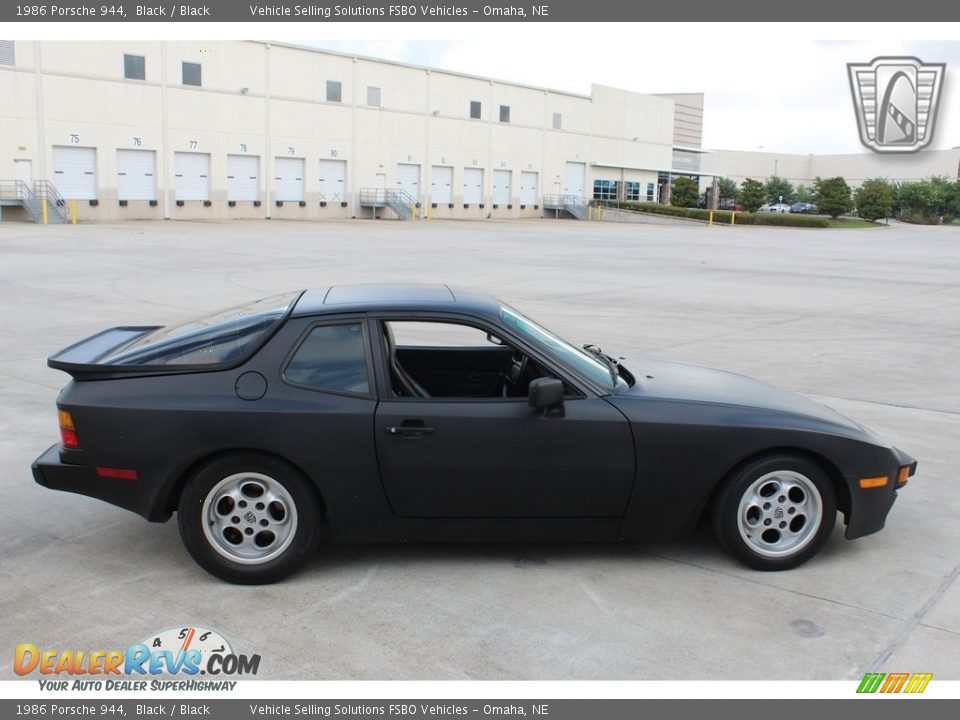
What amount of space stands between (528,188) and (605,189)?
922 cm

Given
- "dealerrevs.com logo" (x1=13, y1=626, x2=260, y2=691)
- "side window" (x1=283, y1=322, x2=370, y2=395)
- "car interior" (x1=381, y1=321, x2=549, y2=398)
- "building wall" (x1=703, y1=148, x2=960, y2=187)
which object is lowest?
"dealerrevs.com logo" (x1=13, y1=626, x2=260, y2=691)

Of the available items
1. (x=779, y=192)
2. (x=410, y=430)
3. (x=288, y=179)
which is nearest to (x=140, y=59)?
(x=288, y=179)

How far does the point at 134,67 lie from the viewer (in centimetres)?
4644

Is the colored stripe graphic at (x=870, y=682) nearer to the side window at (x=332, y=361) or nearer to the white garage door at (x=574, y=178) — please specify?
the side window at (x=332, y=361)

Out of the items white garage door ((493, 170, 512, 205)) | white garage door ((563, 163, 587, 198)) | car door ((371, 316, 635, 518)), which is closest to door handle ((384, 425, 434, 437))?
car door ((371, 316, 635, 518))

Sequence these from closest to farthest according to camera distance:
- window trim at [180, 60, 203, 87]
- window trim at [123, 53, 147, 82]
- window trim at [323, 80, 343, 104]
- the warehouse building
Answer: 1. the warehouse building
2. window trim at [123, 53, 147, 82]
3. window trim at [180, 60, 203, 87]
4. window trim at [323, 80, 343, 104]

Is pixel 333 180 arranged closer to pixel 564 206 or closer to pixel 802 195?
pixel 564 206

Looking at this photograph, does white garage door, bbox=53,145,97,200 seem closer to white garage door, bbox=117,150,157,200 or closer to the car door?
white garage door, bbox=117,150,157,200

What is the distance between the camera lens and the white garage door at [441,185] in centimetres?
6250

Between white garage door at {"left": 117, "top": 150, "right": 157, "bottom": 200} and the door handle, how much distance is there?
152ft

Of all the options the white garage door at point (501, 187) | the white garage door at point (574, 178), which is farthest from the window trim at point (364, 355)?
the white garage door at point (574, 178)

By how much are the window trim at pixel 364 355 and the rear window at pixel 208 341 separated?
0.58 feet

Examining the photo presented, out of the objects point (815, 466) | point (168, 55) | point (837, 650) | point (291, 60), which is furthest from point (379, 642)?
point (291, 60)

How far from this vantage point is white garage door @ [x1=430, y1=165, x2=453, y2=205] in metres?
62.5
